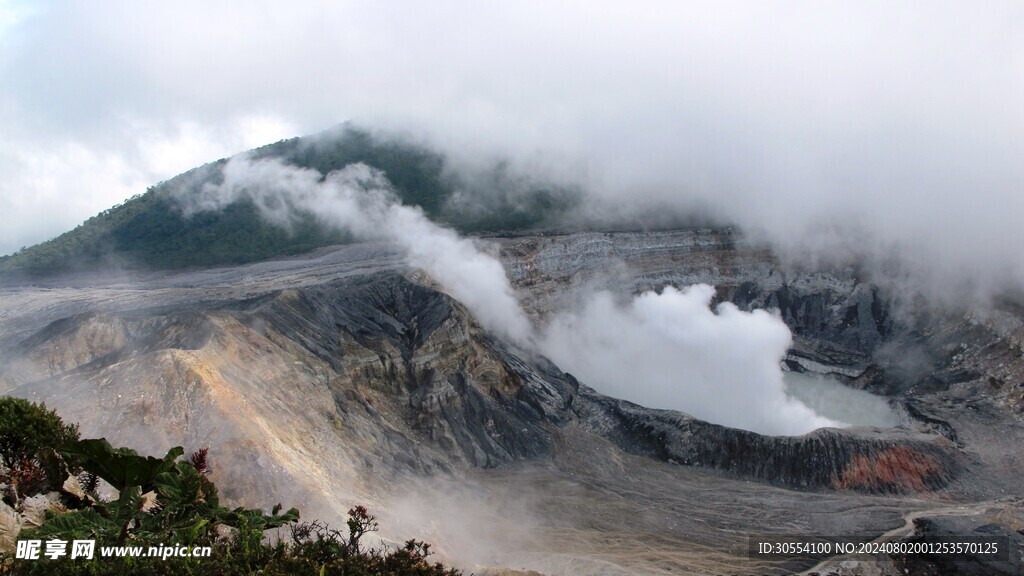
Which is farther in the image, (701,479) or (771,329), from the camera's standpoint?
(771,329)

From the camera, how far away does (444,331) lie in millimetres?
58812

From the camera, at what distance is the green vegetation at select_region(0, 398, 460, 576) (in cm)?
1477

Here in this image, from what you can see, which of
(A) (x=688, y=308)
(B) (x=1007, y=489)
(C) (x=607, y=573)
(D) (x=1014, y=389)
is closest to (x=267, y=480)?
(C) (x=607, y=573)

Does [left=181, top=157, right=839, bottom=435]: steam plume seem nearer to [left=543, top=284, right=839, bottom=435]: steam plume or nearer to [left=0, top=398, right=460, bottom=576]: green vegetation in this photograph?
[left=543, top=284, right=839, bottom=435]: steam plume

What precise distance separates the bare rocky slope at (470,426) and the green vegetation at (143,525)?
16.3 meters

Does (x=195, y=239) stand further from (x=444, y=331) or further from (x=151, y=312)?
(x=444, y=331)

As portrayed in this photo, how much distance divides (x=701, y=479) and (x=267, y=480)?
30.9 meters

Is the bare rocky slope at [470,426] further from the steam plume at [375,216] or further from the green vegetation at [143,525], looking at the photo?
the green vegetation at [143,525]

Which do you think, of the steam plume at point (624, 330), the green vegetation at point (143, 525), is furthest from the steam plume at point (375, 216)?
the green vegetation at point (143, 525)

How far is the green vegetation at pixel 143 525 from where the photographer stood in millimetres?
14773

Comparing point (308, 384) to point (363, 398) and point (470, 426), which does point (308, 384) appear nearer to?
point (363, 398)

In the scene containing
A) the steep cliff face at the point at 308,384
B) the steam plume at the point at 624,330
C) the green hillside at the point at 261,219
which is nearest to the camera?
the steep cliff face at the point at 308,384

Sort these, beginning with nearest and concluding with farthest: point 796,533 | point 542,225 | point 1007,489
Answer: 1. point 796,533
2. point 1007,489
3. point 542,225

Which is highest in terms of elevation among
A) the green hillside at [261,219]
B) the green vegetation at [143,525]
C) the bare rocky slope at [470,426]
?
the green hillside at [261,219]
